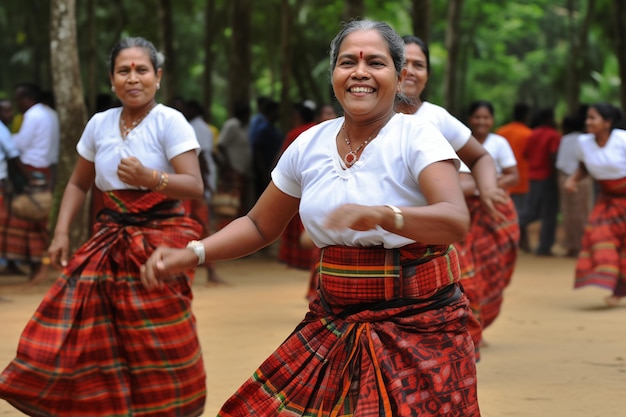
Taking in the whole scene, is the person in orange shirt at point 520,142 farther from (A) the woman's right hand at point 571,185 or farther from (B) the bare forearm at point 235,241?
(B) the bare forearm at point 235,241

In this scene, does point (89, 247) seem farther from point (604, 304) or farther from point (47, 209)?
point (604, 304)

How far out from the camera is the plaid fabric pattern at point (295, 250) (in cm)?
1257

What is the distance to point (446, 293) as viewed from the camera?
3756 mm

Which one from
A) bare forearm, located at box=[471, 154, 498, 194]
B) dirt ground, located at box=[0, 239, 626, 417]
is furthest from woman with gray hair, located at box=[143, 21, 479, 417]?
dirt ground, located at box=[0, 239, 626, 417]

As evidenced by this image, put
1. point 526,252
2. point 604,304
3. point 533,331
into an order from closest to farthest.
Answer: point 533,331 → point 604,304 → point 526,252

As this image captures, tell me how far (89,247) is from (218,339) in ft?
10.8

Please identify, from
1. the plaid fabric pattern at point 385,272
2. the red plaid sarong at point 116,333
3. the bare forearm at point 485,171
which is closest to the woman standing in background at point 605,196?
the bare forearm at point 485,171

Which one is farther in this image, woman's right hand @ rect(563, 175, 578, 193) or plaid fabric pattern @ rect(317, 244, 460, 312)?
woman's right hand @ rect(563, 175, 578, 193)

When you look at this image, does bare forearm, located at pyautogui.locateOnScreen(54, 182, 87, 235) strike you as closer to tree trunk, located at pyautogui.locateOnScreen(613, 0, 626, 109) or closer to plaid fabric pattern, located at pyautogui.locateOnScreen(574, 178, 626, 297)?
plaid fabric pattern, located at pyautogui.locateOnScreen(574, 178, 626, 297)

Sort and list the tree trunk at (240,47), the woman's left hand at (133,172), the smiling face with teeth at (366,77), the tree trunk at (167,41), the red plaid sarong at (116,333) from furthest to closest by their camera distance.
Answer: the tree trunk at (240,47)
the tree trunk at (167,41)
the red plaid sarong at (116,333)
the woman's left hand at (133,172)
the smiling face with teeth at (366,77)

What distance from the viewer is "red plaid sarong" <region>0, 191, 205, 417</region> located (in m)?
5.50

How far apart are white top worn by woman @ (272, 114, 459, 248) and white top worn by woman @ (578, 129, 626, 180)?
688 centimetres

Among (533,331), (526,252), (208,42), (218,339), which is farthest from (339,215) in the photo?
(208,42)

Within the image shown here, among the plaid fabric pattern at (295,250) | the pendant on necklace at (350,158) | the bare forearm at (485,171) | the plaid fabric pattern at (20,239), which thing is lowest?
the plaid fabric pattern at (295,250)
